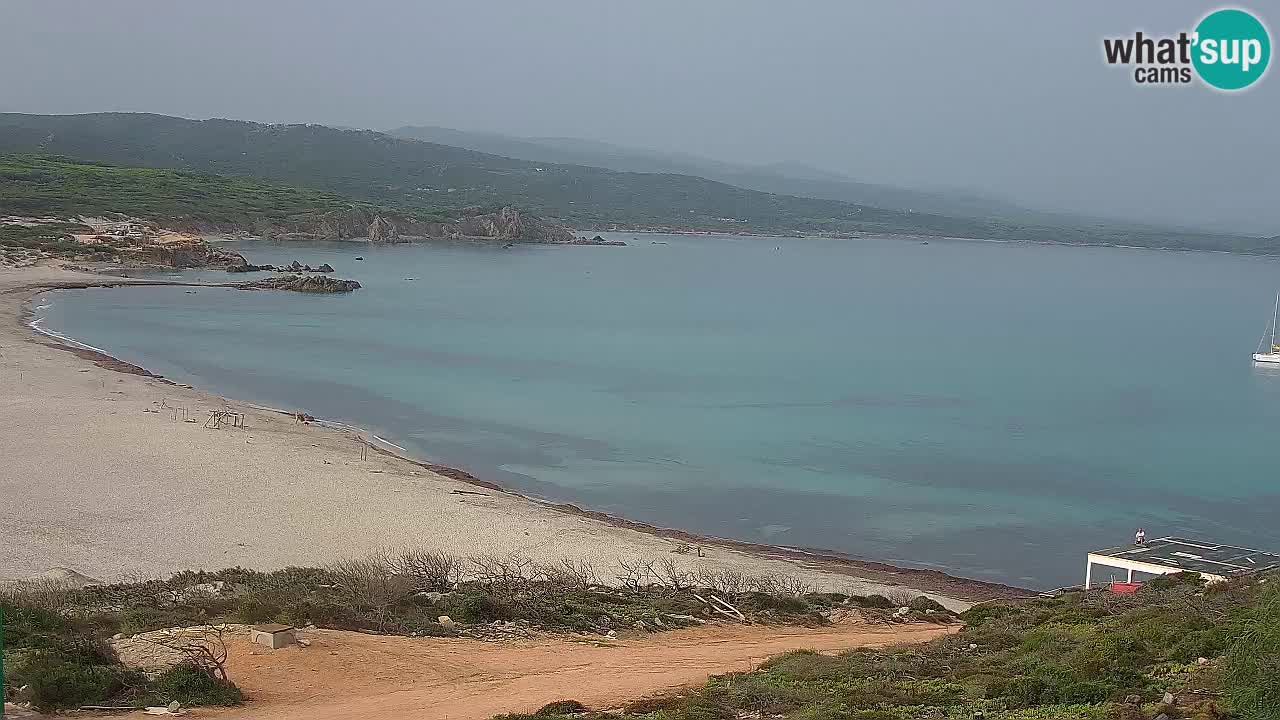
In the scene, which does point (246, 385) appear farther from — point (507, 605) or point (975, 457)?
point (507, 605)

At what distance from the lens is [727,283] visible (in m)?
92.7

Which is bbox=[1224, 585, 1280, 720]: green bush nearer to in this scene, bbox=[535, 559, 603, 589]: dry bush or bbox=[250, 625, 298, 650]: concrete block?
bbox=[250, 625, 298, 650]: concrete block

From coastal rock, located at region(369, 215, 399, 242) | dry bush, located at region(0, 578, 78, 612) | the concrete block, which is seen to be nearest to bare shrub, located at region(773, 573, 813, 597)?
the concrete block

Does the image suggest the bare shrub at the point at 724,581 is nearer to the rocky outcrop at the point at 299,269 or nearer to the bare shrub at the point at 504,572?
the bare shrub at the point at 504,572

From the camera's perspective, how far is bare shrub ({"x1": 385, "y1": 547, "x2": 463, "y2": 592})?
42.8ft

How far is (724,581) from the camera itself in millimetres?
15469

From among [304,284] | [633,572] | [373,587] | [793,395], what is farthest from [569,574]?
[304,284]

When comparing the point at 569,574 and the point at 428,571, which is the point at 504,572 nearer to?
the point at 428,571

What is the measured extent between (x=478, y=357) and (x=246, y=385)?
42.2ft

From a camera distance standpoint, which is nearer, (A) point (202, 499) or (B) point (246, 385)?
(A) point (202, 499)

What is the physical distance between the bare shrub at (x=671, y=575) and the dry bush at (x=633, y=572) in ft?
0.40

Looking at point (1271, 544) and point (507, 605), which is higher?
point (507, 605)

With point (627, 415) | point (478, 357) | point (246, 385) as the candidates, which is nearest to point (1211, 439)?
Answer: point (627, 415)

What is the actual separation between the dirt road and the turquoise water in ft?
37.5
